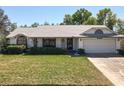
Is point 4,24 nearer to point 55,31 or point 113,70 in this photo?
point 55,31

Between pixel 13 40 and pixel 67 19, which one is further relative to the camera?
pixel 67 19

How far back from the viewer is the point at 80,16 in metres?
70.8

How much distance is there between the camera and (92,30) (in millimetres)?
38250

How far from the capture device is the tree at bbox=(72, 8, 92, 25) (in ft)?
232

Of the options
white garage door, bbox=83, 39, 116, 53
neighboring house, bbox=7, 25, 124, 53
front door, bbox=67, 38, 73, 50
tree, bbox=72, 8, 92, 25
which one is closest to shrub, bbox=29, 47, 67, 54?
neighboring house, bbox=7, 25, 124, 53

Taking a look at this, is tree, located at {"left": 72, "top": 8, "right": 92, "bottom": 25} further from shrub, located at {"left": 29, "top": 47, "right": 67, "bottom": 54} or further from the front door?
shrub, located at {"left": 29, "top": 47, "right": 67, "bottom": 54}

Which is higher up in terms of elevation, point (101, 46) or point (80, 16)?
point (80, 16)

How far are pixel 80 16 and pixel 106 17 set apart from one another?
7560mm

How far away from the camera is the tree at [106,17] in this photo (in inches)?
2506

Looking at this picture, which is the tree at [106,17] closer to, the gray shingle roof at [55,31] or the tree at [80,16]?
the tree at [80,16]

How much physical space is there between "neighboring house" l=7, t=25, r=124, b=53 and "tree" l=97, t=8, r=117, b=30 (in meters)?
22.9

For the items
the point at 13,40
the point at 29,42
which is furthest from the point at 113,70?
the point at 13,40
